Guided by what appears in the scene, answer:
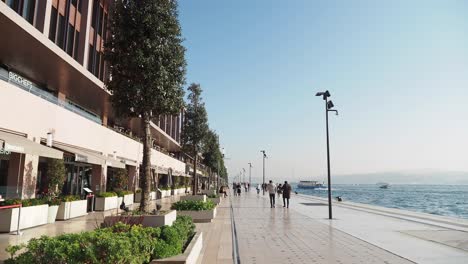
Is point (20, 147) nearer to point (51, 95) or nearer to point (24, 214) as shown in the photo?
point (24, 214)

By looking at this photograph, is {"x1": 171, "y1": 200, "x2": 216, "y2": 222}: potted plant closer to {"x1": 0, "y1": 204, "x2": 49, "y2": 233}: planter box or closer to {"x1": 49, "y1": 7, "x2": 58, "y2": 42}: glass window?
{"x1": 0, "y1": 204, "x2": 49, "y2": 233}: planter box

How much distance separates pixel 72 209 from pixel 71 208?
5.0 inches

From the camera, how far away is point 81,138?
20375 mm

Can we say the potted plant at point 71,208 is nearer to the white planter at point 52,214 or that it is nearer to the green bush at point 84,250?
the white planter at point 52,214

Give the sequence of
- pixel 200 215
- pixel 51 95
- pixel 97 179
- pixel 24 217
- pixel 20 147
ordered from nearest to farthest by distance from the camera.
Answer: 1. pixel 20 147
2. pixel 24 217
3. pixel 200 215
4. pixel 51 95
5. pixel 97 179

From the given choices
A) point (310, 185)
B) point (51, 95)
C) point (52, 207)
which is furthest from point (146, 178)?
point (310, 185)

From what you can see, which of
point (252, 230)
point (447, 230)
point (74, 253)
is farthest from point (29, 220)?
point (447, 230)

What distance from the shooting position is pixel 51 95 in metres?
17.3

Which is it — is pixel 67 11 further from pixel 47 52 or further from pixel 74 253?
pixel 74 253

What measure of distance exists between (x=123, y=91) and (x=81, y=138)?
33.3 ft

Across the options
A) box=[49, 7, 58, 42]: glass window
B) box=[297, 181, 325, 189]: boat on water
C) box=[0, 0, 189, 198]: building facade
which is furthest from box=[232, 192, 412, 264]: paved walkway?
box=[297, 181, 325, 189]: boat on water

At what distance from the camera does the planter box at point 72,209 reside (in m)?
15.5

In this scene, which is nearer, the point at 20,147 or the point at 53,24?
the point at 20,147

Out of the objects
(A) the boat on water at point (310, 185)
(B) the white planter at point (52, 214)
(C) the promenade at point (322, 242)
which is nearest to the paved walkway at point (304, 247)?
(C) the promenade at point (322, 242)
